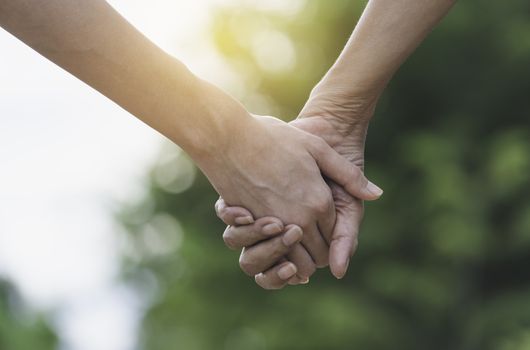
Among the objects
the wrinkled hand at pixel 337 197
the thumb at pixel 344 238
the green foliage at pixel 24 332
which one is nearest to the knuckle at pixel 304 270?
the wrinkled hand at pixel 337 197

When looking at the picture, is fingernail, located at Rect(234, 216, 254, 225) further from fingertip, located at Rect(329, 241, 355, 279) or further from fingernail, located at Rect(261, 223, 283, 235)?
fingertip, located at Rect(329, 241, 355, 279)

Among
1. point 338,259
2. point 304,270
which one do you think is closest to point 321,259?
point 304,270

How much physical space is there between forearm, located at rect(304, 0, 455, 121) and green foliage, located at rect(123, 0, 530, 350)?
25.1 ft

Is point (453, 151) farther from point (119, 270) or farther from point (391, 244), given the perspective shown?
point (119, 270)

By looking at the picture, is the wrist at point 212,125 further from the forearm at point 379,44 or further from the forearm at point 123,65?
the forearm at point 379,44

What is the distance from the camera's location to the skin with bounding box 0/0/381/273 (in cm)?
293

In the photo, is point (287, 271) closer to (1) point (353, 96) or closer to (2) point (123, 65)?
(1) point (353, 96)

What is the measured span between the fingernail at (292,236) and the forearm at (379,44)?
0.55 m

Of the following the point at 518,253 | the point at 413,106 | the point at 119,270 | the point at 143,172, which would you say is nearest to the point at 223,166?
the point at 518,253

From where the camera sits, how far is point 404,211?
1365 centimetres

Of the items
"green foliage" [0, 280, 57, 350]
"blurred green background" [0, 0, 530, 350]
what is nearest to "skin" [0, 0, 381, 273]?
"blurred green background" [0, 0, 530, 350]

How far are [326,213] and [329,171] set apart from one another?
0.57 feet

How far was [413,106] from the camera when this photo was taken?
14859mm

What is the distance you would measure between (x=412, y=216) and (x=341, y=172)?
9998mm
